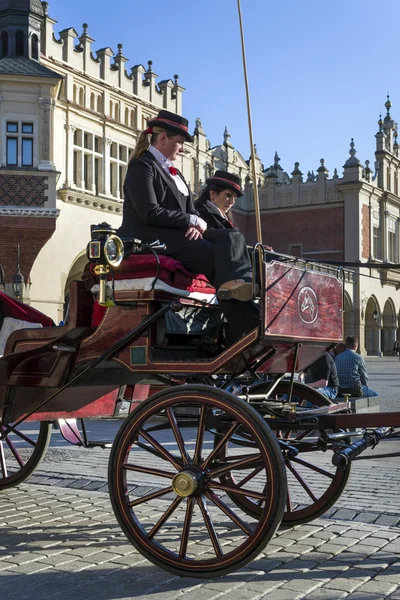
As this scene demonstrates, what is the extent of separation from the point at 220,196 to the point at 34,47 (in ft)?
72.6

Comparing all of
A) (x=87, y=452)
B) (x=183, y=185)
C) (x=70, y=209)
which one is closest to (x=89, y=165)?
(x=70, y=209)

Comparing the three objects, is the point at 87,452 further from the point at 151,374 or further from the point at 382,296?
the point at 382,296

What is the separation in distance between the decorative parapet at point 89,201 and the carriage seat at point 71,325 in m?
21.7

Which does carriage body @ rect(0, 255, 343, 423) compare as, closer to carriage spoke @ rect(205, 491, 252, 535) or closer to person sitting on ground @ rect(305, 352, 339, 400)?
carriage spoke @ rect(205, 491, 252, 535)

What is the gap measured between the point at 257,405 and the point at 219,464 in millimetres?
683

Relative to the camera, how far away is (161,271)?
3.93 m

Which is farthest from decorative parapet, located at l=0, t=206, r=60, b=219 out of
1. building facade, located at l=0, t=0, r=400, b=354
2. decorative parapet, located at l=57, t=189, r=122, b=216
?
decorative parapet, located at l=57, t=189, r=122, b=216

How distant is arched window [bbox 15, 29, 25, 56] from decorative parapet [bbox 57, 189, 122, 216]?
4534 mm

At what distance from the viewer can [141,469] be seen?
3.64 m

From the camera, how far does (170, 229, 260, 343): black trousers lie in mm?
3848

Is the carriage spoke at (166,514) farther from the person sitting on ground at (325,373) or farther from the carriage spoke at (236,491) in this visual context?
the person sitting on ground at (325,373)

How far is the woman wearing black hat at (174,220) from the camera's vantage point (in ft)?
12.9

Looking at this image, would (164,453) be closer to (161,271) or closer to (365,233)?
(161,271)

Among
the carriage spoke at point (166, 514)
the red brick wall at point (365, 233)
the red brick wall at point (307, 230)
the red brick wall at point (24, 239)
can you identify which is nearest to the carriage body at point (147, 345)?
the carriage spoke at point (166, 514)
